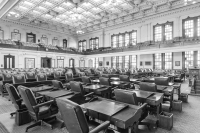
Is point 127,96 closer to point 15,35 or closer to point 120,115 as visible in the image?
point 120,115

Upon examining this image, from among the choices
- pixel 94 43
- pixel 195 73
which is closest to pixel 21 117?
pixel 195 73

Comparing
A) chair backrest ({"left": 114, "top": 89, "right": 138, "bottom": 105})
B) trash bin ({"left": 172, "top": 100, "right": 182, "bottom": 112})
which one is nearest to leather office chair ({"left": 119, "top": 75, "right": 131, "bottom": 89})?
trash bin ({"left": 172, "top": 100, "right": 182, "bottom": 112})

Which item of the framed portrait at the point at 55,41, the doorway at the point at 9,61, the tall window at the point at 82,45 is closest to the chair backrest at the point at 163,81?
the doorway at the point at 9,61

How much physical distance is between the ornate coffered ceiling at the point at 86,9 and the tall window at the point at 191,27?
1.92 meters

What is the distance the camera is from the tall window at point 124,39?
18.5 m

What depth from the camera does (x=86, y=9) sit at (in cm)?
1548

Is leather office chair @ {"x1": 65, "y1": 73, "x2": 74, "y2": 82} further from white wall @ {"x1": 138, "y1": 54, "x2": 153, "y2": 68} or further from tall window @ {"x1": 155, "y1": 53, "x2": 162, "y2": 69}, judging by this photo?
tall window @ {"x1": 155, "y1": 53, "x2": 162, "y2": 69}

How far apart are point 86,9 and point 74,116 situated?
16155 mm

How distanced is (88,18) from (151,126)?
59.4ft

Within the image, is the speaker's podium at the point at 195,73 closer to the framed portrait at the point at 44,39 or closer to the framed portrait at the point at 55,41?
the framed portrait at the point at 44,39

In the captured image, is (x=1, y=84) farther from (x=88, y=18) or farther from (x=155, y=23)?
(x=155, y=23)

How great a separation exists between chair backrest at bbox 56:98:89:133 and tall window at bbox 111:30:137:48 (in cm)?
1800

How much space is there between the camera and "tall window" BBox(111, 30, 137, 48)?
60.5ft

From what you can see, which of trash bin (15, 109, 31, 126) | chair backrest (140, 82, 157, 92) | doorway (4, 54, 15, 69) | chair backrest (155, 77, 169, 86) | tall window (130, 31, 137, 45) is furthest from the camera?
tall window (130, 31, 137, 45)
